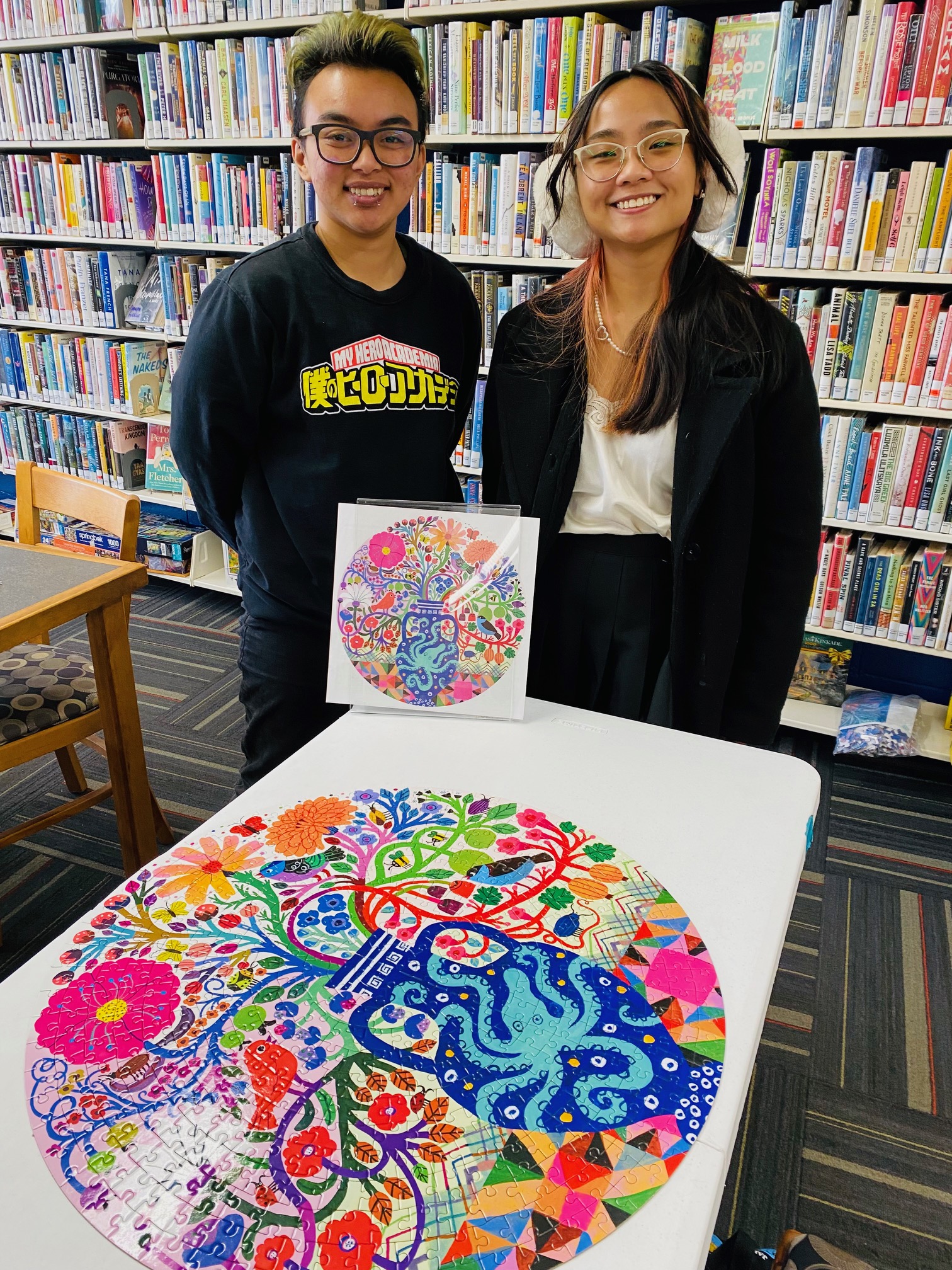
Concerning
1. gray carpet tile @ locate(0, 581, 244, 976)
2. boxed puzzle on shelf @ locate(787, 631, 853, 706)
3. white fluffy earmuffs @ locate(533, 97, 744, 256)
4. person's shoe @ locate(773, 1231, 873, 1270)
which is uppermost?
white fluffy earmuffs @ locate(533, 97, 744, 256)

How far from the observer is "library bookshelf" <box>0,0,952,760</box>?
225cm

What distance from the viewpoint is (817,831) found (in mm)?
2332

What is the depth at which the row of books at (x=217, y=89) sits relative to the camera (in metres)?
2.80

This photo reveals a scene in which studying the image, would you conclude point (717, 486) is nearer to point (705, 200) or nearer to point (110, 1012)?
point (705, 200)

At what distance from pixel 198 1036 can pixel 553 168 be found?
47.1 inches

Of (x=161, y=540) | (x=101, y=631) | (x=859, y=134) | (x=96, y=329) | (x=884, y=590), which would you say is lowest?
(x=161, y=540)

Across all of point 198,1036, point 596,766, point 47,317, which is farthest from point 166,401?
point 198,1036

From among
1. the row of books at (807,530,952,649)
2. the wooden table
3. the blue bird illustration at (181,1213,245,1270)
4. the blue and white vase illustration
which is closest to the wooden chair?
the wooden table

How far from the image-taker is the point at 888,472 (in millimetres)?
2391

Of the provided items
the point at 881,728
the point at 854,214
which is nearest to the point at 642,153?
the point at 854,214

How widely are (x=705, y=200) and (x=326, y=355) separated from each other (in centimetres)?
59

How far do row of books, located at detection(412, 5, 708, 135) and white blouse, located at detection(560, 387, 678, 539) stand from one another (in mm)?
1537

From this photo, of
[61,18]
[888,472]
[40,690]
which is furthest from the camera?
[61,18]

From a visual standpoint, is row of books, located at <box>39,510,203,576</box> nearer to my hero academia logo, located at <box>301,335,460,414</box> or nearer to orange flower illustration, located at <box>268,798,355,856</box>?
my hero academia logo, located at <box>301,335,460,414</box>
